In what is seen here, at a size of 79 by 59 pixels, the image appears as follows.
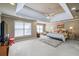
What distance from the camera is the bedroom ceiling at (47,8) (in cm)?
260

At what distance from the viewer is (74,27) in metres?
2.80

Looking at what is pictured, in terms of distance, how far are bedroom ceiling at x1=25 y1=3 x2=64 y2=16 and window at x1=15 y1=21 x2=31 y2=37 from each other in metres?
0.64

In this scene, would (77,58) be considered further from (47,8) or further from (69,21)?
(47,8)

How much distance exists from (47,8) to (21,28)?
1.20 m

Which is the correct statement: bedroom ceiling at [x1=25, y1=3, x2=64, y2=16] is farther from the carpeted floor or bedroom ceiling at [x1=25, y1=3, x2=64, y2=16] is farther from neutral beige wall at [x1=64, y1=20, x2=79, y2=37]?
the carpeted floor

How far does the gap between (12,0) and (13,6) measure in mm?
199

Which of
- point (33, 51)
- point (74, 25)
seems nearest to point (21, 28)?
point (33, 51)

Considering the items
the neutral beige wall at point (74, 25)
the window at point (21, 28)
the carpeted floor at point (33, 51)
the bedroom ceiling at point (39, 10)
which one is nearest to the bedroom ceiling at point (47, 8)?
the bedroom ceiling at point (39, 10)

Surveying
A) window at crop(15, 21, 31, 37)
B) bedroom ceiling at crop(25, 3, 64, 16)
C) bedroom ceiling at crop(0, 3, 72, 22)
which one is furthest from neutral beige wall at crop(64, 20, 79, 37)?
window at crop(15, 21, 31, 37)

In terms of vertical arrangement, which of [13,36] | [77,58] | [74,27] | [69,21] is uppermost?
[69,21]

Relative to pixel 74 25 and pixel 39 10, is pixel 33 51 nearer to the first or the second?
pixel 39 10

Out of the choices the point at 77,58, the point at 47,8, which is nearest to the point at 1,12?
the point at 47,8

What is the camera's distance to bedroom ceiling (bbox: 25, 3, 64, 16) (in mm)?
2602

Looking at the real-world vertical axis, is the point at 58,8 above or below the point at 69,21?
above
